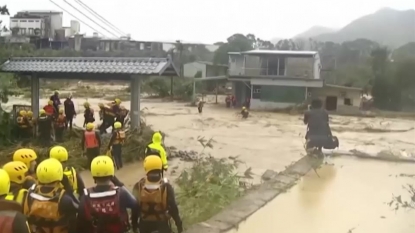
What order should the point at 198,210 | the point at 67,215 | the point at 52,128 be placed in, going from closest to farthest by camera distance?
1. the point at 67,215
2. the point at 198,210
3. the point at 52,128

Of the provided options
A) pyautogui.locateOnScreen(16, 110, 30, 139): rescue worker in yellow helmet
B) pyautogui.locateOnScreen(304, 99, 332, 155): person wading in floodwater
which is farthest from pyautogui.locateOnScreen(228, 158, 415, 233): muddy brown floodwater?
pyautogui.locateOnScreen(16, 110, 30, 139): rescue worker in yellow helmet

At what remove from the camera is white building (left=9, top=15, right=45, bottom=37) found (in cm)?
1700

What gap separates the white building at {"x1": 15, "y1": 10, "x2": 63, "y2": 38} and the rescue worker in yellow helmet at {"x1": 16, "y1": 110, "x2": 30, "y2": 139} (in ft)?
12.6

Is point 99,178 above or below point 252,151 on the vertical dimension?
above

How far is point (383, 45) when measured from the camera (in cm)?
4197

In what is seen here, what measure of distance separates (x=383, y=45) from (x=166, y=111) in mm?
20197

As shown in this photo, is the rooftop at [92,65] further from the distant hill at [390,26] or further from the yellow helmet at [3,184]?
the distant hill at [390,26]

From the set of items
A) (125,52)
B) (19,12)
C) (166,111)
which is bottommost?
(166,111)

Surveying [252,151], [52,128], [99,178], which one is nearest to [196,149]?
[252,151]

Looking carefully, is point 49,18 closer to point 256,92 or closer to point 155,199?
point 155,199

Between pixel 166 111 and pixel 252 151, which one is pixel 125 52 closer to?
pixel 252 151

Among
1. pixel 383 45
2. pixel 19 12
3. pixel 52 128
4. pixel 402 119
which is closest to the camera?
pixel 52 128

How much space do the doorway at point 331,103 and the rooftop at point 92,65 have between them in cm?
2167

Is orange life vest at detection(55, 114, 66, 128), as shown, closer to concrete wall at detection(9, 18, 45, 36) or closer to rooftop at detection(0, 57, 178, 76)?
rooftop at detection(0, 57, 178, 76)
